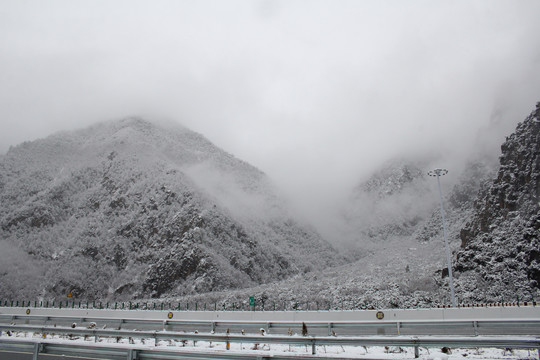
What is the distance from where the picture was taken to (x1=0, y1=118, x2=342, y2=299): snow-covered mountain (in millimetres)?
79688

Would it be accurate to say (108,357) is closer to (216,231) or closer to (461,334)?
(461,334)

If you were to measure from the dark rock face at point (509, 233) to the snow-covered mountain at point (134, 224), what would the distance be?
4186 centimetres

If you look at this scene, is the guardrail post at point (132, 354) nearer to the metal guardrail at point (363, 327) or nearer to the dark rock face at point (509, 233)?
the metal guardrail at point (363, 327)

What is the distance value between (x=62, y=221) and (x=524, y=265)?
103 metres

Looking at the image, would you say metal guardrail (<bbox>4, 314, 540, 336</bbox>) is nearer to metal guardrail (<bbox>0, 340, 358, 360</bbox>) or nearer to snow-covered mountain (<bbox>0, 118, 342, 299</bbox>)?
metal guardrail (<bbox>0, 340, 358, 360</bbox>)

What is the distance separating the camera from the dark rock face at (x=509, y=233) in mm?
45844

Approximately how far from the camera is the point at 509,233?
2094 inches

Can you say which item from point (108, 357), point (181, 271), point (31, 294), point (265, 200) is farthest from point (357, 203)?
point (108, 357)

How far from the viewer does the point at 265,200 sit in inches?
5689

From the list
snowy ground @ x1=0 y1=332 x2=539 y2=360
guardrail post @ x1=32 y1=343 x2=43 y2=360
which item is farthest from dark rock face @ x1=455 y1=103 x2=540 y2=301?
guardrail post @ x1=32 y1=343 x2=43 y2=360

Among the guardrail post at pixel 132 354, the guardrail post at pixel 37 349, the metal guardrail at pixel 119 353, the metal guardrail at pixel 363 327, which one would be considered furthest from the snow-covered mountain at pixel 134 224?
the guardrail post at pixel 132 354

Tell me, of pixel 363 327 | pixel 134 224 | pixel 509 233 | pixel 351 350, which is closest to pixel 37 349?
pixel 351 350

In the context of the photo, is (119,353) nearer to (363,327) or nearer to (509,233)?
(363,327)

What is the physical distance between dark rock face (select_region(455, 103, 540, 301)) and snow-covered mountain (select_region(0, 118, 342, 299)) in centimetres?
4186
